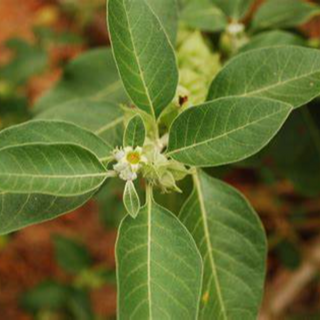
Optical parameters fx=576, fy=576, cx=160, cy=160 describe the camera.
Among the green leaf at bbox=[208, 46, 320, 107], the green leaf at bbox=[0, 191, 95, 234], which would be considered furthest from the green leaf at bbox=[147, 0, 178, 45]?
the green leaf at bbox=[0, 191, 95, 234]

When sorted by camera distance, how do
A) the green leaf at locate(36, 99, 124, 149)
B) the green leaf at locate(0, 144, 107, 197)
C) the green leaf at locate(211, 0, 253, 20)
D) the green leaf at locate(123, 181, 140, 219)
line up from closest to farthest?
the green leaf at locate(0, 144, 107, 197) < the green leaf at locate(123, 181, 140, 219) < the green leaf at locate(36, 99, 124, 149) < the green leaf at locate(211, 0, 253, 20)

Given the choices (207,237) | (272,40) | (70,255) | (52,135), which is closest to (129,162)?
(52,135)

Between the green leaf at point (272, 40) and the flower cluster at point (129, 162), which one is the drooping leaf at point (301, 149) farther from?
the flower cluster at point (129, 162)

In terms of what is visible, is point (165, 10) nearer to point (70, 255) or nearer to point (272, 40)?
point (272, 40)

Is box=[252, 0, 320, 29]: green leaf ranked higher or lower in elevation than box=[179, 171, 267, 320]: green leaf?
higher

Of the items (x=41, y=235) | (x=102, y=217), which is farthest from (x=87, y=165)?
(x=41, y=235)

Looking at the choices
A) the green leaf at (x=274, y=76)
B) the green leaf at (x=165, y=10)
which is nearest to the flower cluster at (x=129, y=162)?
the green leaf at (x=274, y=76)

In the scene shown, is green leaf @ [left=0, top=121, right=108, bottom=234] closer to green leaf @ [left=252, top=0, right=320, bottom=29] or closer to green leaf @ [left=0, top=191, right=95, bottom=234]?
green leaf @ [left=0, top=191, right=95, bottom=234]
